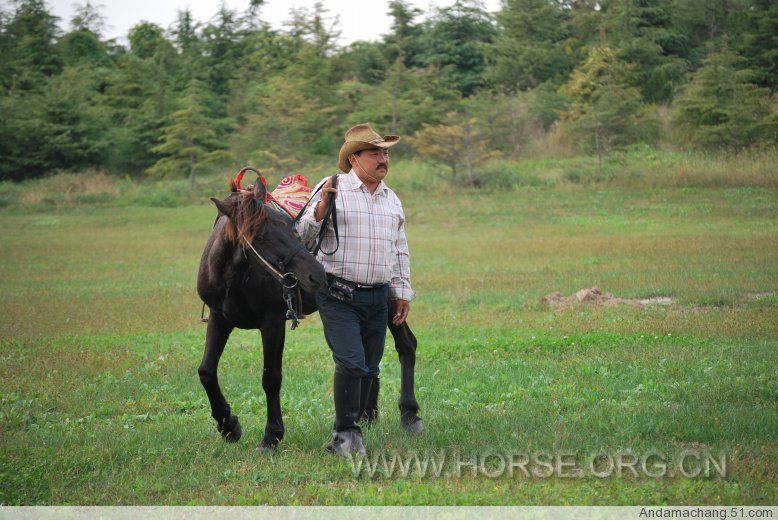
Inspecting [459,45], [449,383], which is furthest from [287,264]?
[459,45]

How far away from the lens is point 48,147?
44.3m

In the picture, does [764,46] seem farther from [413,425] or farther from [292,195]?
[413,425]

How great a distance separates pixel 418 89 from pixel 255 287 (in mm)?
39369

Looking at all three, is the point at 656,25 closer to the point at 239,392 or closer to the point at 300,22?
the point at 300,22

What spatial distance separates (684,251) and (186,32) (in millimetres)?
52622

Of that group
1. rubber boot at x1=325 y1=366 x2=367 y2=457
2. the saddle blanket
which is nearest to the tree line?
the saddle blanket

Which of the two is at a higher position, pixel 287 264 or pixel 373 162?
pixel 373 162

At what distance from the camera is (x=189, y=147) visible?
140ft

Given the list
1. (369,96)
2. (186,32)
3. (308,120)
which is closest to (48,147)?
(308,120)

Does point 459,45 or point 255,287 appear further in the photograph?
point 459,45

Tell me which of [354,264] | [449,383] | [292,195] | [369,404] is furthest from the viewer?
[449,383]

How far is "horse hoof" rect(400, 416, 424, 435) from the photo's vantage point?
6.46 metres

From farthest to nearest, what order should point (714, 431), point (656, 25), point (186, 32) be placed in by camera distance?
1. point (186, 32)
2. point (656, 25)
3. point (714, 431)

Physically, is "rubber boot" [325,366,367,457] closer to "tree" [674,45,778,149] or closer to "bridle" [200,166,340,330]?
"bridle" [200,166,340,330]
